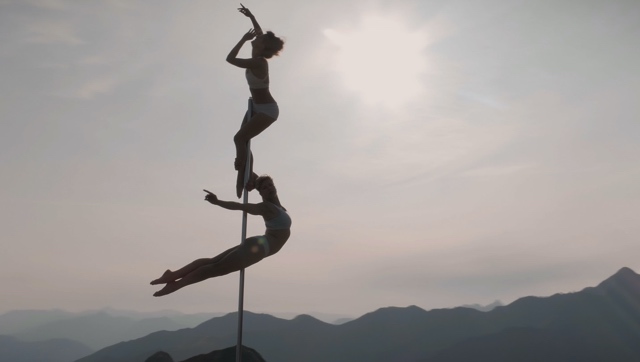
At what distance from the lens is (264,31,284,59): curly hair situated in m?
11.6

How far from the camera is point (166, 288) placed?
10.3m

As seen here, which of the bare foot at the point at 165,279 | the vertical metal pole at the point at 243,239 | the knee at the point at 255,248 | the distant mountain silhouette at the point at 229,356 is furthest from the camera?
the distant mountain silhouette at the point at 229,356

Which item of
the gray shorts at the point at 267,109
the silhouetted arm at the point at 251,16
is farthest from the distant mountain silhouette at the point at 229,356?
the silhouetted arm at the point at 251,16

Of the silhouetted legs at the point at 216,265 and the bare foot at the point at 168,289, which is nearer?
the bare foot at the point at 168,289

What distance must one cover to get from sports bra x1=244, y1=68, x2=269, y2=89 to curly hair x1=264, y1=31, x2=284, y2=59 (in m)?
0.44

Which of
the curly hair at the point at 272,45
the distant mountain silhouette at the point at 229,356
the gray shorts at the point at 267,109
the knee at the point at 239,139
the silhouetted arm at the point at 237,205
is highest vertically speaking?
the curly hair at the point at 272,45

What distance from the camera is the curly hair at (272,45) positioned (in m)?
11.6

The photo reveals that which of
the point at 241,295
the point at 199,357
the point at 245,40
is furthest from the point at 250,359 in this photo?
the point at 245,40

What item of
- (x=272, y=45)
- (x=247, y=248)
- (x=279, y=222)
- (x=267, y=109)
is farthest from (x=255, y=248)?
(x=272, y=45)

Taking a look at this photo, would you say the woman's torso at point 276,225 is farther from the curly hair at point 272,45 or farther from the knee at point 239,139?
the curly hair at point 272,45

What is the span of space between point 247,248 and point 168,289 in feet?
4.97

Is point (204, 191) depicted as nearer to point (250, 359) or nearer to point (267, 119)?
point (267, 119)

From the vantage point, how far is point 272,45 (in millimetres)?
11648

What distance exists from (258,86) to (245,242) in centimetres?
308
